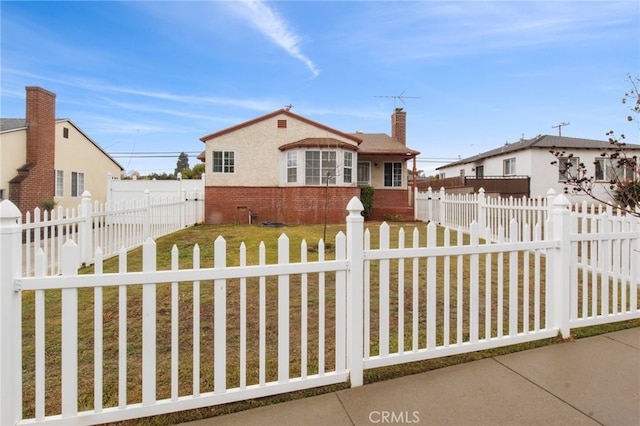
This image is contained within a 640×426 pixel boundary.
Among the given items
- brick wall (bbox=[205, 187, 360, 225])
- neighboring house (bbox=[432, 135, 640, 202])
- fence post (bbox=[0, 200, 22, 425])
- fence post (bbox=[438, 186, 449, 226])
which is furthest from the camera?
neighboring house (bbox=[432, 135, 640, 202])

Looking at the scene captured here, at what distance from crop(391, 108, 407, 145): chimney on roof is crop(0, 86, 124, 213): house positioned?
17426mm

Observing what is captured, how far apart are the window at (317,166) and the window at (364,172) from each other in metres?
4.25

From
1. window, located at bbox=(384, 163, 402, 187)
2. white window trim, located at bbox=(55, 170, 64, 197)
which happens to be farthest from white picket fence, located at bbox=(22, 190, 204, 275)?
window, located at bbox=(384, 163, 402, 187)

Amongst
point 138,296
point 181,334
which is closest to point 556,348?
point 181,334

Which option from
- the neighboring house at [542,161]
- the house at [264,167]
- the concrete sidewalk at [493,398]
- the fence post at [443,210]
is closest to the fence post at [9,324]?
the concrete sidewalk at [493,398]

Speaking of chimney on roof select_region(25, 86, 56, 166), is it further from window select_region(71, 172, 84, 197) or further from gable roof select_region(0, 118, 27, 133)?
window select_region(71, 172, 84, 197)

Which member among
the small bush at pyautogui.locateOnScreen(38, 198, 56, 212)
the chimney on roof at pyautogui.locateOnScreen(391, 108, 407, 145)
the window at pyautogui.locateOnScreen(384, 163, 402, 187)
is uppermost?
the chimney on roof at pyautogui.locateOnScreen(391, 108, 407, 145)

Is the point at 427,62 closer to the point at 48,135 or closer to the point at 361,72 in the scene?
the point at 361,72

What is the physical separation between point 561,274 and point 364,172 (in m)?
16.6

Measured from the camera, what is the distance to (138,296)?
4.93 metres

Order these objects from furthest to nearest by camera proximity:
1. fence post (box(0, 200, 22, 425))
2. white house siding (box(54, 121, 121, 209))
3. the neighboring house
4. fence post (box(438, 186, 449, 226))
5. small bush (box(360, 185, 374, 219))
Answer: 1. the neighboring house
2. white house siding (box(54, 121, 121, 209))
3. small bush (box(360, 185, 374, 219))
4. fence post (box(438, 186, 449, 226))
5. fence post (box(0, 200, 22, 425))

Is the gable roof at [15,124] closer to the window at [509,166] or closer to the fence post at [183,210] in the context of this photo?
the fence post at [183,210]

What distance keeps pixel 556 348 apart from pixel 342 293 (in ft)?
7.50

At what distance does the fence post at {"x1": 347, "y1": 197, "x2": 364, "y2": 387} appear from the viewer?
270 cm
